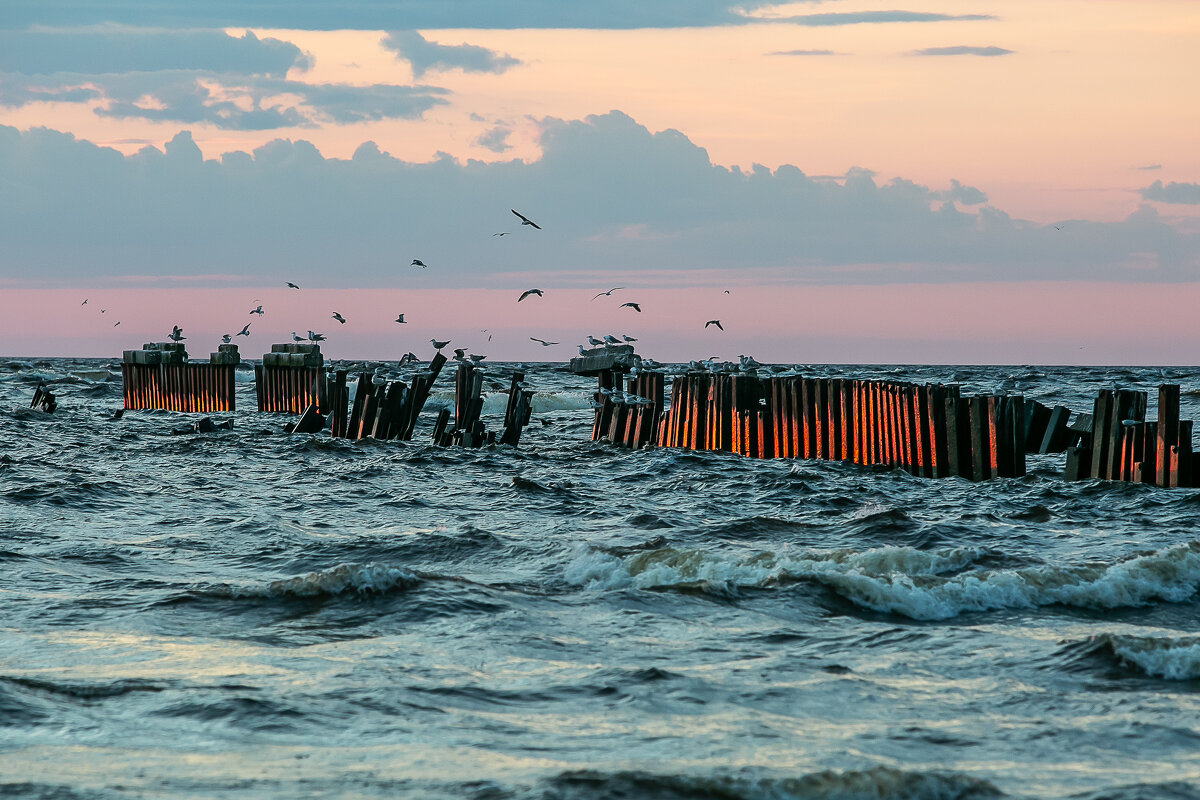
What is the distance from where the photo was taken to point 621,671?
760 centimetres

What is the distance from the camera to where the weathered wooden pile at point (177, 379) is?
37812mm

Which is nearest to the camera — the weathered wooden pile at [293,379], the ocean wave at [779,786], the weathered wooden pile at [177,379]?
the ocean wave at [779,786]

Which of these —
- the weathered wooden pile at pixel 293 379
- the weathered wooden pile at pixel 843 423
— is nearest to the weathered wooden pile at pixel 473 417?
the weathered wooden pile at pixel 843 423

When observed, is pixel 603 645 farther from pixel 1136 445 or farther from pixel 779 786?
pixel 1136 445

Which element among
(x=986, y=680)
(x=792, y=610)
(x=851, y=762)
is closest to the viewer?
(x=851, y=762)

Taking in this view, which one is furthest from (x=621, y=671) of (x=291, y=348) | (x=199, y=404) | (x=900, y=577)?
(x=199, y=404)

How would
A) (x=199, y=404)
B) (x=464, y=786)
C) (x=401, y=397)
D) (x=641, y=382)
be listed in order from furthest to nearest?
1. (x=199, y=404)
2. (x=401, y=397)
3. (x=641, y=382)
4. (x=464, y=786)

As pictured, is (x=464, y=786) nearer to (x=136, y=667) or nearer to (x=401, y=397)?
(x=136, y=667)

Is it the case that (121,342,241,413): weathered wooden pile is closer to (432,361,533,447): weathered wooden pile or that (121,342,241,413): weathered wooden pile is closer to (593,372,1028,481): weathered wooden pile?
(432,361,533,447): weathered wooden pile

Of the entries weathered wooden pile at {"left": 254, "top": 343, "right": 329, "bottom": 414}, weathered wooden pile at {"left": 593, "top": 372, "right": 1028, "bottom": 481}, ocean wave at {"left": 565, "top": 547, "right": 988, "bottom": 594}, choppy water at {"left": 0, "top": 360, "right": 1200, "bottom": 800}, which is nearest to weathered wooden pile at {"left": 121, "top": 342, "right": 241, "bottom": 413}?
weathered wooden pile at {"left": 254, "top": 343, "right": 329, "bottom": 414}

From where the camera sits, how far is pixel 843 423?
2072 centimetres

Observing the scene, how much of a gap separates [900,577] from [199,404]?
32.6 m

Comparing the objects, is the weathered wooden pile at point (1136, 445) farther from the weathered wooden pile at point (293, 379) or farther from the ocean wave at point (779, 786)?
the weathered wooden pile at point (293, 379)

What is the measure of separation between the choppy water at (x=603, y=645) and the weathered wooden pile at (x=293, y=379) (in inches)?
658
